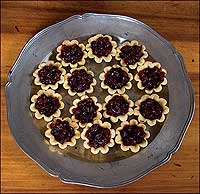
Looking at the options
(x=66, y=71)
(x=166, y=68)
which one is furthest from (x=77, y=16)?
(x=166, y=68)

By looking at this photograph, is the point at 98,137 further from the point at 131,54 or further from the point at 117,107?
the point at 131,54

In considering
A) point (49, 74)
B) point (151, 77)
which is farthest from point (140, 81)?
point (49, 74)

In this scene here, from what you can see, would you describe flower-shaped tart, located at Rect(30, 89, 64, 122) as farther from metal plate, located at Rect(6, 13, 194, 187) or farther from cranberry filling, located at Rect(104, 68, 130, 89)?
cranberry filling, located at Rect(104, 68, 130, 89)

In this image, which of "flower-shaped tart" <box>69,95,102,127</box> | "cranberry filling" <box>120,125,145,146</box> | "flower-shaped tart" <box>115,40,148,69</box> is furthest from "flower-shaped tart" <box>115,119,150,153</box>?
"flower-shaped tart" <box>115,40,148,69</box>

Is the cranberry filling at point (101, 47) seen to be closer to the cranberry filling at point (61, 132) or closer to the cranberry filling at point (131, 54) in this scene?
the cranberry filling at point (131, 54)

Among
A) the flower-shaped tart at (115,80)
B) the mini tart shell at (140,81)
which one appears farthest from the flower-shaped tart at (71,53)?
the mini tart shell at (140,81)
